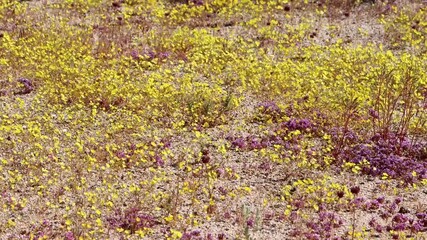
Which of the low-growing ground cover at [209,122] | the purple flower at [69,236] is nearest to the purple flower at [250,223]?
the low-growing ground cover at [209,122]

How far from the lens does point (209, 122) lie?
493 inches

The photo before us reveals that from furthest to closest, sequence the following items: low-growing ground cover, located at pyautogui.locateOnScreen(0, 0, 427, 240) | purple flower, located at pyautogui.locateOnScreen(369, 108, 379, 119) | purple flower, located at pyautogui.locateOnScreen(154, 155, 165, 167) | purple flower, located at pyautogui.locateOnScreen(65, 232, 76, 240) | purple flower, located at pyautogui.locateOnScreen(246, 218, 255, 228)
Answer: purple flower, located at pyautogui.locateOnScreen(369, 108, 379, 119)
purple flower, located at pyautogui.locateOnScreen(154, 155, 165, 167)
low-growing ground cover, located at pyautogui.locateOnScreen(0, 0, 427, 240)
purple flower, located at pyautogui.locateOnScreen(246, 218, 255, 228)
purple flower, located at pyautogui.locateOnScreen(65, 232, 76, 240)

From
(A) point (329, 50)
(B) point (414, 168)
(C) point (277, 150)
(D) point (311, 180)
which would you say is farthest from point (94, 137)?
(A) point (329, 50)

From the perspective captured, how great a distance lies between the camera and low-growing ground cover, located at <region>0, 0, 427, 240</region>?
9.58 metres

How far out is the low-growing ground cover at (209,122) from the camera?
9.58 metres

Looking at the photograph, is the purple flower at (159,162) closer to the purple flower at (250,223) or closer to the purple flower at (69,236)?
the purple flower at (250,223)

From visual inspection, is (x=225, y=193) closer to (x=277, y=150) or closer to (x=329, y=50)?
(x=277, y=150)

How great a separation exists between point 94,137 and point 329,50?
23.9 ft

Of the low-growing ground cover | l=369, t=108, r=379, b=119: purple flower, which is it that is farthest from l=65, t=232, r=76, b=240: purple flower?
l=369, t=108, r=379, b=119: purple flower

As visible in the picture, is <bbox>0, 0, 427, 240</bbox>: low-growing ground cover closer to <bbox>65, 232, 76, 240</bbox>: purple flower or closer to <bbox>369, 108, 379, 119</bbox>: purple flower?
<bbox>65, 232, 76, 240</bbox>: purple flower

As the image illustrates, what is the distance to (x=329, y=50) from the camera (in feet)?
52.1

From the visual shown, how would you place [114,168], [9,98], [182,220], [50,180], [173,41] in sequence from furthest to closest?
[173,41]
[9,98]
[114,168]
[50,180]
[182,220]

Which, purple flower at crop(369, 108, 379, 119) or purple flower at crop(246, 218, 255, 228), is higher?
purple flower at crop(369, 108, 379, 119)

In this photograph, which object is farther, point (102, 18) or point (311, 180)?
point (102, 18)
